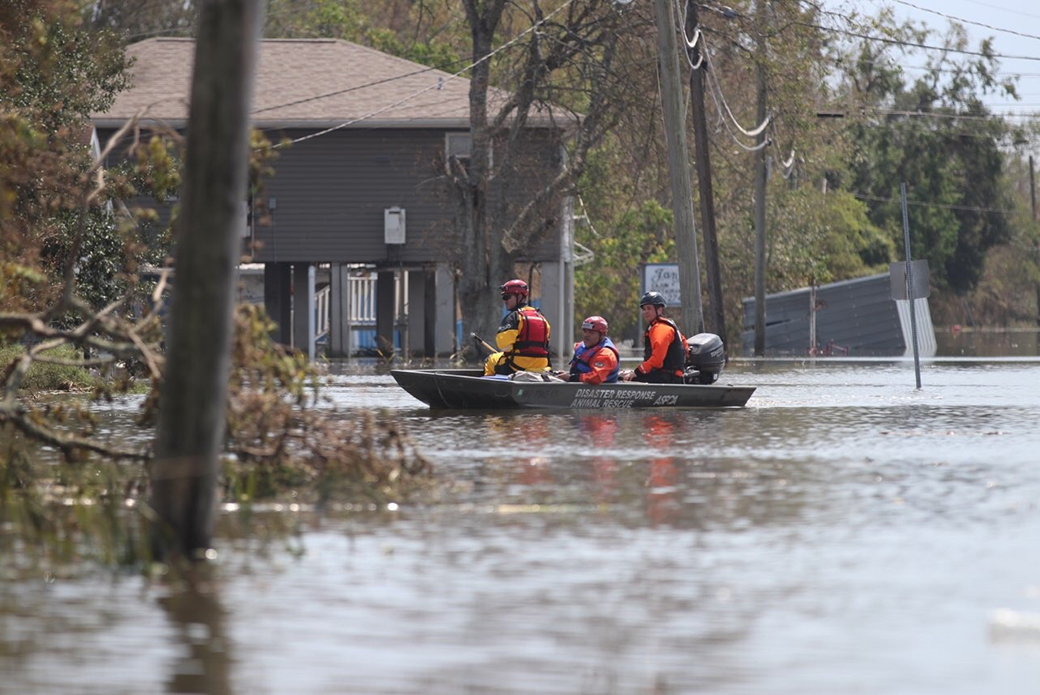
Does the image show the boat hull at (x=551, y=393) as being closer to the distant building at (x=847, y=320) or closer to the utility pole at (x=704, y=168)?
the utility pole at (x=704, y=168)

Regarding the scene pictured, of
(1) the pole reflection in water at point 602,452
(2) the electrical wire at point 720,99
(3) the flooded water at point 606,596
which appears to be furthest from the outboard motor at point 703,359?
(2) the electrical wire at point 720,99

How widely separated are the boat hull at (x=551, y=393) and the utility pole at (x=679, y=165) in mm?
8483

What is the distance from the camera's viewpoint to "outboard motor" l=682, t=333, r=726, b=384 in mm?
26219

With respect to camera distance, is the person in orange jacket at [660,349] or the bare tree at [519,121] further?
the bare tree at [519,121]

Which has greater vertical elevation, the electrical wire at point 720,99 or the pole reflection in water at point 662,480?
the electrical wire at point 720,99

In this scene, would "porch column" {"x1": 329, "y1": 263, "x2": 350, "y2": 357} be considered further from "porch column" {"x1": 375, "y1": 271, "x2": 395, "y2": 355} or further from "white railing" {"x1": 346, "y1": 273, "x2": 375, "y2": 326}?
"white railing" {"x1": 346, "y1": 273, "x2": 375, "y2": 326}

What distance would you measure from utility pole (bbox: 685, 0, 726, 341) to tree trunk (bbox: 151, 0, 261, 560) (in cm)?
2899

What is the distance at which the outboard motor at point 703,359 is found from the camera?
86.0ft

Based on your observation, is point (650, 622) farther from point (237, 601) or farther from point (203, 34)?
point (203, 34)

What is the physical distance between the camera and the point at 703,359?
2622 centimetres

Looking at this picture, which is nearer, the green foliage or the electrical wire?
the electrical wire

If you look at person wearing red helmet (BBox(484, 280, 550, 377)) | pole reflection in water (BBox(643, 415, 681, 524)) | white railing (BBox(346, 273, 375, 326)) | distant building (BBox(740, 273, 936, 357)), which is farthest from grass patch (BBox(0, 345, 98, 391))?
distant building (BBox(740, 273, 936, 357))

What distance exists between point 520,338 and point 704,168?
14.7m

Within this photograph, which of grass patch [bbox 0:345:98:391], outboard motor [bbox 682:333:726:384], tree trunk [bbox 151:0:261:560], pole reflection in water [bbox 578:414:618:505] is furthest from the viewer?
grass patch [bbox 0:345:98:391]
